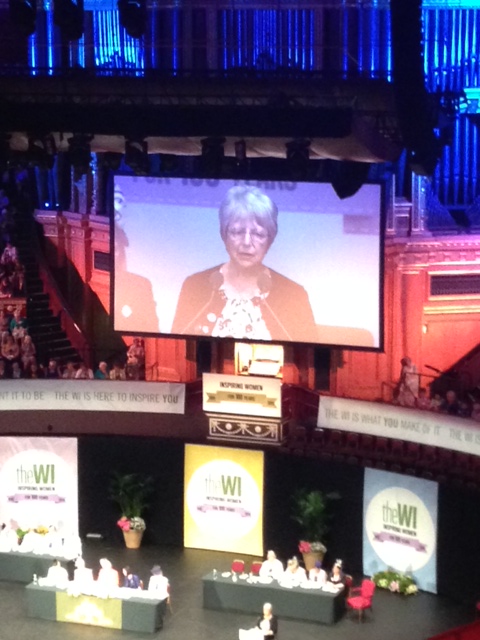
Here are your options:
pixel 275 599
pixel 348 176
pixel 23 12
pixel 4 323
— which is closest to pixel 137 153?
pixel 23 12

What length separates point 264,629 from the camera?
18172 mm

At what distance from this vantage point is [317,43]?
21.8m

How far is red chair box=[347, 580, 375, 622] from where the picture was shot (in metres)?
19.3

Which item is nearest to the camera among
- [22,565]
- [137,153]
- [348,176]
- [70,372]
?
[137,153]

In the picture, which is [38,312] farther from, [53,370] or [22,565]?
[22,565]

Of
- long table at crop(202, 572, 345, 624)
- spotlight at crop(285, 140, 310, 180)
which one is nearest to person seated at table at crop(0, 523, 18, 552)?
long table at crop(202, 572, 345, 624)

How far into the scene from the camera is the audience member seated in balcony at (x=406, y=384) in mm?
21125

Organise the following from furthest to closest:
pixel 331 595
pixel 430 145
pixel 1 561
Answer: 1. pixel 1 561
2. pixel 331 595
3. pixel 430 145

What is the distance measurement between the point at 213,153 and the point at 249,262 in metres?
4.64

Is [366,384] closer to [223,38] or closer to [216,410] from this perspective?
[216,410]

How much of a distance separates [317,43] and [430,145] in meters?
5.42

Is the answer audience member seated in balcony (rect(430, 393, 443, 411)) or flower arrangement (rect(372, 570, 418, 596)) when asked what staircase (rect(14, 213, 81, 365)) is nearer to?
flower arrangement (rect(372, 570, 418, 596))

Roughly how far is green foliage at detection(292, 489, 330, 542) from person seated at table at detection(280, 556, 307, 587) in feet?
5.66

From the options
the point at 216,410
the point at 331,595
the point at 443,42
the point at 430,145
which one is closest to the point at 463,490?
the point at 331,595
